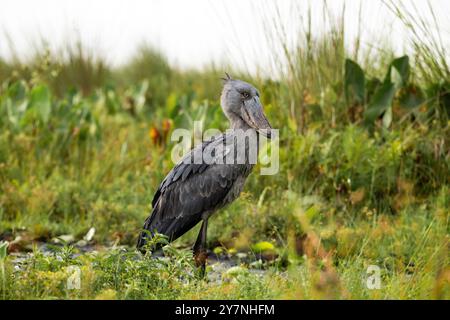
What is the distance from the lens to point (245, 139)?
4.57 m

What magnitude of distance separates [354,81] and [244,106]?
99.4 inches

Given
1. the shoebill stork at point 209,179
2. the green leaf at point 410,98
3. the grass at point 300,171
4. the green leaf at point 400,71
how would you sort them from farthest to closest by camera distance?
the green leaf at point 410,98, the green leaf at point 400,71, the grass at point 300,171, the shoebill stork at point 209,179

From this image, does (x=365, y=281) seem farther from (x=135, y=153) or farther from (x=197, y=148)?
(x=135, y=153)

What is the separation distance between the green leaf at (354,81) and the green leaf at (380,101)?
0.16m

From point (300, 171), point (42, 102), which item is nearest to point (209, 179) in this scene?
point (300, 171)

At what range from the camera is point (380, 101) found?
269 inches

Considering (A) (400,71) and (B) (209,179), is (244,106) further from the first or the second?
(A) (400,71)

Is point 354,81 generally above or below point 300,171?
above

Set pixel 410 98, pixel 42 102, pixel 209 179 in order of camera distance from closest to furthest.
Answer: pixel 209 179 < pixel 410 98 < pixel 42 102

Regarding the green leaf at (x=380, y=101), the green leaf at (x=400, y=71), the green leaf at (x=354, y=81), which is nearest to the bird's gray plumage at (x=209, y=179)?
the green leaf at (x=354, y=81)

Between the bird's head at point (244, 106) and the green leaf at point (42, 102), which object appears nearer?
the bird's head at point (244, 106)

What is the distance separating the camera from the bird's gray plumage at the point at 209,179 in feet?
14.9

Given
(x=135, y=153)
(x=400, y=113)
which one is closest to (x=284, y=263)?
(x=400, y=113)

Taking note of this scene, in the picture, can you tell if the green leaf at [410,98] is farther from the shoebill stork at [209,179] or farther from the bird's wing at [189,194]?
the bird's wing at [189,194]
